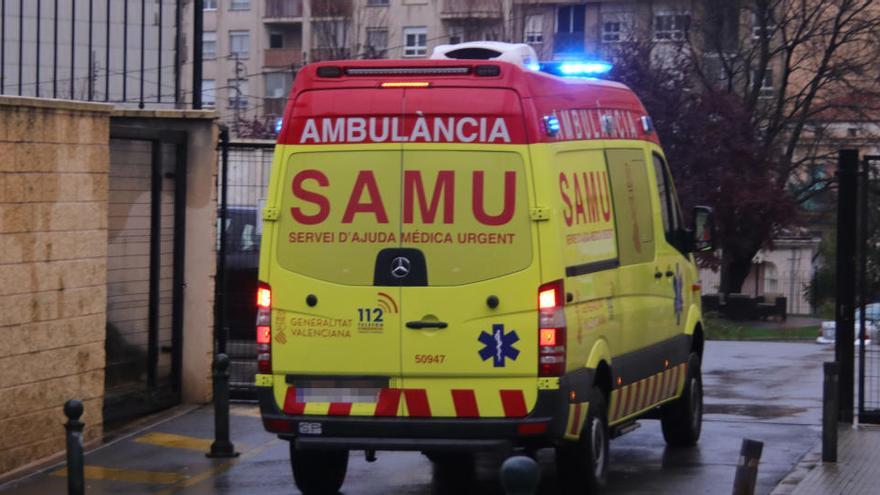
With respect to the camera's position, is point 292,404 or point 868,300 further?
point 868,300

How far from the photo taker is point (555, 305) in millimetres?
9086

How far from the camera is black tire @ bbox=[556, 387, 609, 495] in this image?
974 cm

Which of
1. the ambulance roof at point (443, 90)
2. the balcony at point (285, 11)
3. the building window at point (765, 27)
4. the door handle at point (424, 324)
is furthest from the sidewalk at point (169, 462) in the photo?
the balcony at point (285, 11)

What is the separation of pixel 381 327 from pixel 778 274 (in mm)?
63159

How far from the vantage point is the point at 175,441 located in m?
12.6

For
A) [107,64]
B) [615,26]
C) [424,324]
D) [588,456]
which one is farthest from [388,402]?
[615,26]

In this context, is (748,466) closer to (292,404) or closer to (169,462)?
(292,404)

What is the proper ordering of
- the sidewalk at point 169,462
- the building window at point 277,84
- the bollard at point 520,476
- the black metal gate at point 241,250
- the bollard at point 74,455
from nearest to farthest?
the bollard at point 520,476
the bollard at point 74,455
the sidewalk at point 169,462
the black metal gate at point 241,250
the building window at point 277,84

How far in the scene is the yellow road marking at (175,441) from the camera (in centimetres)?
1237

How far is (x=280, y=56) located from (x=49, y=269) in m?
61.6

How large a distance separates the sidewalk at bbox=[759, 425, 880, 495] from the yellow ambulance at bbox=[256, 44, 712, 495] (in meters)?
1.62

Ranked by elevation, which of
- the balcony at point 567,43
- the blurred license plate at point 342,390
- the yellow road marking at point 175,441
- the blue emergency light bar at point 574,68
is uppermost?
the balcony at point 567,43

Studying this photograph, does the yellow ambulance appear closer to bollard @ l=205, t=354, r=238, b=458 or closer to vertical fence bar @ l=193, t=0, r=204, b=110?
bollard @ l=205, t=354, r=238, b=458

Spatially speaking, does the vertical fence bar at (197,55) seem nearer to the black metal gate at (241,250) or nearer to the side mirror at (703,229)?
the black metal gate at (241,250)
